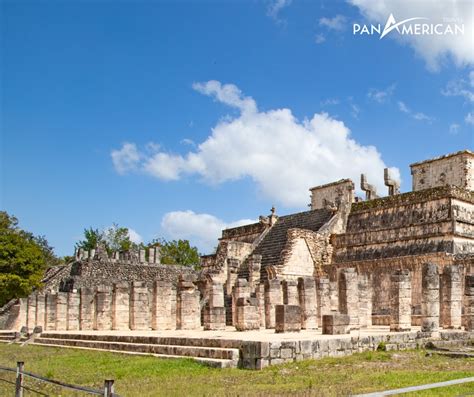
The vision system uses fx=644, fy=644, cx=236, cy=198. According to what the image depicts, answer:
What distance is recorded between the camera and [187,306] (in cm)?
2108

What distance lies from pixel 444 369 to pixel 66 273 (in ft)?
83.1

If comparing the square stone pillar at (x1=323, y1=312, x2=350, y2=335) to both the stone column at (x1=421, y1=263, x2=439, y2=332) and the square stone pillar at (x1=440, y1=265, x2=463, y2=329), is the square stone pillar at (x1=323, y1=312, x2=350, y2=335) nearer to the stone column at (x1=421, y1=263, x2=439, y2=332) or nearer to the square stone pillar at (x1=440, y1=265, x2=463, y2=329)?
the stone column at (x1=421, y1=263, x2=439, y2=332)

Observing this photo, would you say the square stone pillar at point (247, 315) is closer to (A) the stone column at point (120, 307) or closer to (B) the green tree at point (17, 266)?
(A) the stone column at point (120, 307)

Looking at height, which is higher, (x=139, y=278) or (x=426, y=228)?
(x=426, y=228)

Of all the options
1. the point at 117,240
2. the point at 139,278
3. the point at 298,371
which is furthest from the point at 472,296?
the point at 117,240

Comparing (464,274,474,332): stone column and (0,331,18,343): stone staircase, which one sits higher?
(464,274,474,332): stone column

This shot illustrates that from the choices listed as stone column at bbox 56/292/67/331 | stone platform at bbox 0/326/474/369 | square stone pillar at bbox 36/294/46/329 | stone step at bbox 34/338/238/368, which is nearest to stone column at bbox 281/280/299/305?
stone platform at bbox 0/326/474/369

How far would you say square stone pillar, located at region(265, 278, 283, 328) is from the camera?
20359mm

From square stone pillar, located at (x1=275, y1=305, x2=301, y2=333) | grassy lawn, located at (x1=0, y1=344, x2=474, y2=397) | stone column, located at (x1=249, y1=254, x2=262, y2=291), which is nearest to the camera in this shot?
grassy lawn, located at (x1=0, y1=344, x2=474, y2=397)

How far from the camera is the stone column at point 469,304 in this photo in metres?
17.4

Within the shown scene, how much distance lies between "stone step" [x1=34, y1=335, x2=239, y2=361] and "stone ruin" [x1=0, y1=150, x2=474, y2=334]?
3.51 m

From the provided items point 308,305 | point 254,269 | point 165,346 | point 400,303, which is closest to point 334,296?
point 308,305

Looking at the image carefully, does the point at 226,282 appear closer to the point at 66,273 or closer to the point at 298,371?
the point at 66,273

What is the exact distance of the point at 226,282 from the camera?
27.9m
